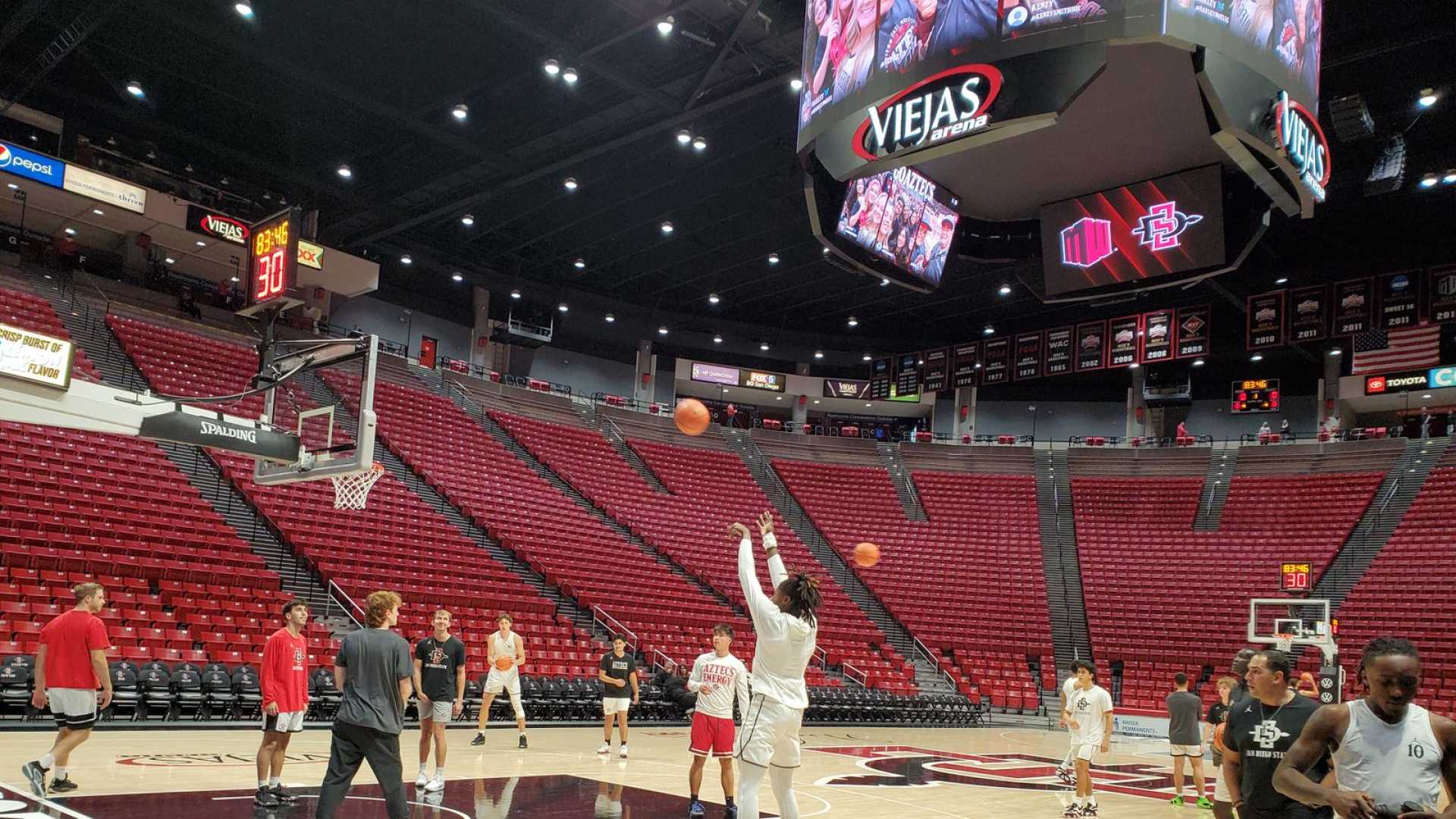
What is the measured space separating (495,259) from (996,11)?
21.5 m

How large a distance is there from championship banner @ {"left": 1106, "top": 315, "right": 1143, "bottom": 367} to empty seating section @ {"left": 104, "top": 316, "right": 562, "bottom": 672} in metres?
12.1

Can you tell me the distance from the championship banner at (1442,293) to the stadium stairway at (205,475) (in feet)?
61.3

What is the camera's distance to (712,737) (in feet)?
28.1

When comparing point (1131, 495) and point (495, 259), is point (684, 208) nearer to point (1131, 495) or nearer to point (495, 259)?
point (495, 259)

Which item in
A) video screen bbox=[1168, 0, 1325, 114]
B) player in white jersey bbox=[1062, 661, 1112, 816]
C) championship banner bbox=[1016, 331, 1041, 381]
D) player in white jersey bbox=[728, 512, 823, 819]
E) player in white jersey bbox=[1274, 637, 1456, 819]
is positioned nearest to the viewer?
player in white jersey bbox=[1274, 637, 1456, 819]

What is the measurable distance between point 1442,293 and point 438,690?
17.6 meters

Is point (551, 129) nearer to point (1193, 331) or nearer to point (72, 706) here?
point (1193, 331)

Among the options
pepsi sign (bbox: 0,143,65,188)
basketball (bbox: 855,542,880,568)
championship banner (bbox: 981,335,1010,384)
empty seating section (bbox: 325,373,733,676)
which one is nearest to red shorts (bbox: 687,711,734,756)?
basketball (bbox: 855,542,880,568)

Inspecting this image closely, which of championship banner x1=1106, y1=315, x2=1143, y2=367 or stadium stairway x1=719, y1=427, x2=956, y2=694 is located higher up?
championship banner x1=1106, y1=315, x2=1143, y2=367

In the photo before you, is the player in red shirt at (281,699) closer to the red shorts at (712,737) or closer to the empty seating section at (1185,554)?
the red shorts at (712,737)

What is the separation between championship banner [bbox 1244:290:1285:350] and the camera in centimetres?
1992

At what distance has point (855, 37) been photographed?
34.7ft

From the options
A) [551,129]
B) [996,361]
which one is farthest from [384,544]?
[996,361]

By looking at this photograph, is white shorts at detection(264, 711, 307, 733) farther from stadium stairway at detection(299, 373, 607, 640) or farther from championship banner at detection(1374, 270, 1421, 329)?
championship banner at detection(1374, 270, 1421, 329)
